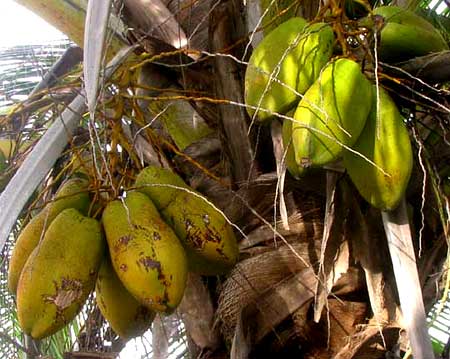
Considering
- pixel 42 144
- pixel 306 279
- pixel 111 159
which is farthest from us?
pixel 306 279

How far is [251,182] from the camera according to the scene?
55.7 inches

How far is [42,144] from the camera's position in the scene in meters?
1.00

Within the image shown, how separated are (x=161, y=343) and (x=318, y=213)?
0.40m

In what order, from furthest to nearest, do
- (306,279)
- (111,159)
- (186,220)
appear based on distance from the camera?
(306,279) → (111,159) → (186,220)

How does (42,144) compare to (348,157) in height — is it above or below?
above

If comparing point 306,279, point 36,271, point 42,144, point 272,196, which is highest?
point 42,144

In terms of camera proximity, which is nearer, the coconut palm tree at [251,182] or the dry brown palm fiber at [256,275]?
the coconut palm tree at [251,182]

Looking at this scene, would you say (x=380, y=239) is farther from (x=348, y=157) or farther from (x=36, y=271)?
(x=36, y=271)

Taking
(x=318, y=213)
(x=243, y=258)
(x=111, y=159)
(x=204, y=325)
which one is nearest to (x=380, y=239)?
(x=318, y=213)

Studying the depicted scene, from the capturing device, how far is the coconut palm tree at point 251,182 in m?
1.24

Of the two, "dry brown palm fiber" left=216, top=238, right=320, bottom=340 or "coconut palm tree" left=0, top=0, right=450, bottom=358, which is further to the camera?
"dry brown palm fiber" left=216, top=238, right=320, bottom=340

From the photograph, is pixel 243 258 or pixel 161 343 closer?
pixel 243 258

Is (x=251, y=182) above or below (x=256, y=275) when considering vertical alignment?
above

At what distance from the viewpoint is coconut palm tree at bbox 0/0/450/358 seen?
1236 mm
